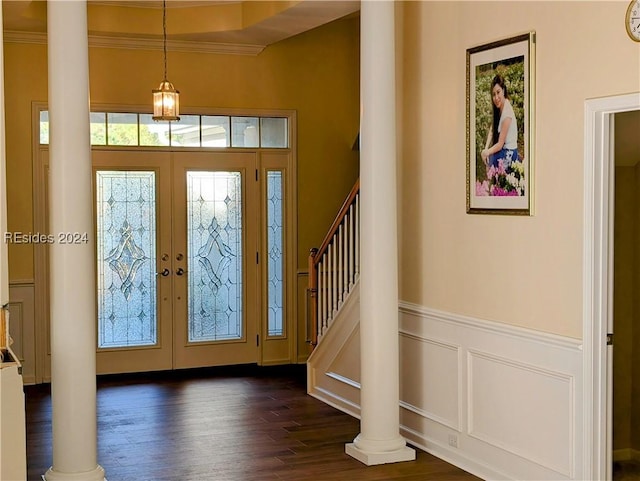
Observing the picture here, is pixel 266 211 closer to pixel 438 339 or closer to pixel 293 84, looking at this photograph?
pixel 293 84

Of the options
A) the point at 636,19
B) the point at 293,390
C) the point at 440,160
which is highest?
the point at 636,19

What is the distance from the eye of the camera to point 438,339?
18.3 feet

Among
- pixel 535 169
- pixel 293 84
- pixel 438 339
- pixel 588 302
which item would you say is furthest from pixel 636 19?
pixel 293 84

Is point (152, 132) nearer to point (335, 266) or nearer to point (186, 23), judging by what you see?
point (186, 23)

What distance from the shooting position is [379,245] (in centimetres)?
546

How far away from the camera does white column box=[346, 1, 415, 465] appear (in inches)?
214

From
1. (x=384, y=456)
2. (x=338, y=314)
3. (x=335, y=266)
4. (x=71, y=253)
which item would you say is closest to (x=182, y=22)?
(x=335, y=266)

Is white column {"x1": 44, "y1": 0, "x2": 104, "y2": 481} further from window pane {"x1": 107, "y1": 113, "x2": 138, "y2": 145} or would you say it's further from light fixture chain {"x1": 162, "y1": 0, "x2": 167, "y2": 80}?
window pane {"x1": 107, "y1": 113, "x2": 138, "y2": 145}

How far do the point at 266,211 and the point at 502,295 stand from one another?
3.93m

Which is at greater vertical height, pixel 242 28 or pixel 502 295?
pixel 242 28

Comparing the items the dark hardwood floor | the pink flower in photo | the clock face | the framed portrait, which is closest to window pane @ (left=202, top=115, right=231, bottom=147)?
the dark hardwood floor

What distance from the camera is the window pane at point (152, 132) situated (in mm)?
8117

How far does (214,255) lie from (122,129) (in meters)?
1.46

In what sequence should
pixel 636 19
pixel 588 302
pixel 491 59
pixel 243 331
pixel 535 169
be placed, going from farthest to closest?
pixel 243 331
pixel 491 59
pixel 535 169
pixel 588 302
pixel 636 19
